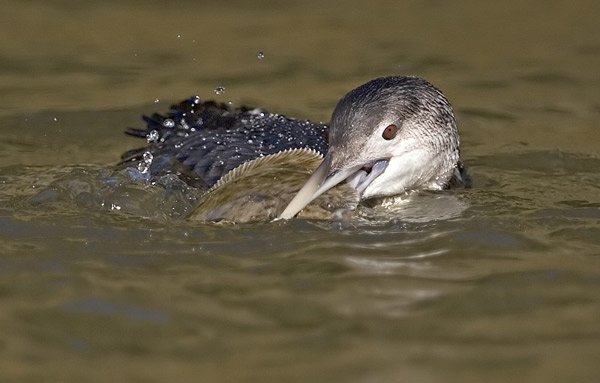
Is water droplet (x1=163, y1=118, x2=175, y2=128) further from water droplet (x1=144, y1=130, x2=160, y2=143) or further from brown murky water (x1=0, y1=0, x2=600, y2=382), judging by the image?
brown murky water (x1=0, y1=0, x2=600, y2=382)

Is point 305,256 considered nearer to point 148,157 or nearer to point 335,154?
point 335,154

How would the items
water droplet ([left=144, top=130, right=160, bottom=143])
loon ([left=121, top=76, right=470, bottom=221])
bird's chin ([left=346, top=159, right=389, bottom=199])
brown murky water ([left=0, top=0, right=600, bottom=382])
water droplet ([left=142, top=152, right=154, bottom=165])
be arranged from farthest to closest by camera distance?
water droplet ([left=144, top=130, right=160, bottom=143]), water droplet ([left=142, top=152, right=154, bottom=165]), bird's chin ([left=346, top=159, right=389, bottom=199]), loon ([left=121, top=76, right=470, bottom=221]), brown murky water ([left=0, top=0, right=600, bottom=382])

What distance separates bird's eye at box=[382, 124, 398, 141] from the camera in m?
6.05

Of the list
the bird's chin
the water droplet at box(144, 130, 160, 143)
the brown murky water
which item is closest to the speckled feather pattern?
the water droplet at box(144, 130, 160, 143)

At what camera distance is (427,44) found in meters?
9.91

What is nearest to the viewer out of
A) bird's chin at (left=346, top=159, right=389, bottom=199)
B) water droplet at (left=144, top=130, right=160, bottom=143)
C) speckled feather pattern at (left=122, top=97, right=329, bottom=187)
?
bird's chin at (left=346, top=159, right=389, bottom=199)

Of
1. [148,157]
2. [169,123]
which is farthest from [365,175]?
[169,123]

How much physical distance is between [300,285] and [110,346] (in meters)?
0.92

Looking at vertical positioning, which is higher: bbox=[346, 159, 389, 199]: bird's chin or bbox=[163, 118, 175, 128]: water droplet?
bbox=[163, 118, 175, 128]: water droplet

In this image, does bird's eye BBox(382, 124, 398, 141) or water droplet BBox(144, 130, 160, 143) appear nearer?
bird's eye BBox(382, 124, 398, 141)

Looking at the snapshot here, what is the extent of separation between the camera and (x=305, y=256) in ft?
17.6

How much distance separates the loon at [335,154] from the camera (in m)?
5.65

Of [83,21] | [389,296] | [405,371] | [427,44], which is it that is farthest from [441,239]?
[83,21]

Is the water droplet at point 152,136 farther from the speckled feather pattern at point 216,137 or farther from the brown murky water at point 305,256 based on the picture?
the brown murky water at point 305,256
